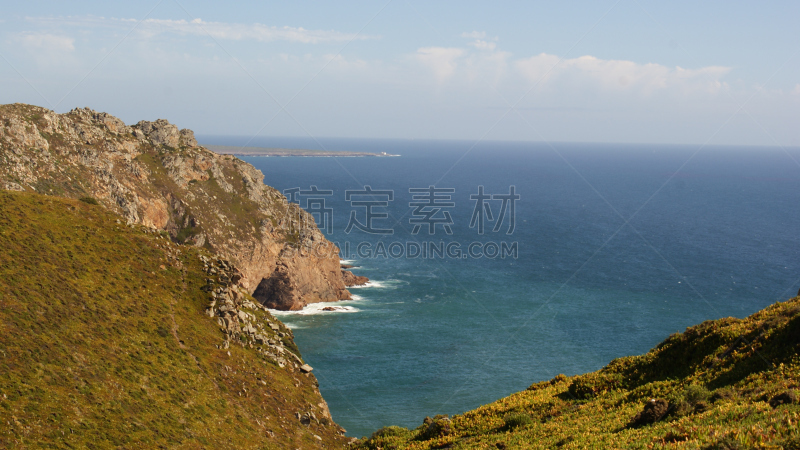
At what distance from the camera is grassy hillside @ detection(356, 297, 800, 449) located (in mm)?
15852

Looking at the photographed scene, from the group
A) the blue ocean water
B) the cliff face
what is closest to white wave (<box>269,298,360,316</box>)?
the blue ocean water

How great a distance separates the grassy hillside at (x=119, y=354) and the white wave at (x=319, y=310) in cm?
3647

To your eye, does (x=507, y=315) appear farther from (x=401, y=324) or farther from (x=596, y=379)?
(x=596, y=379)

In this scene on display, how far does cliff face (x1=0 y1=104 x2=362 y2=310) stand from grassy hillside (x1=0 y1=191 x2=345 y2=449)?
22.2 m

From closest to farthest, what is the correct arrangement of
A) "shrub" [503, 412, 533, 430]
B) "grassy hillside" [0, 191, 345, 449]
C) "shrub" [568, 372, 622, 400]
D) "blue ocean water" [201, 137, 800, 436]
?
"shrub" [503, 412, 533, 430], "shrub" [568, 372, 622, 400], "grassy hillside" [0, 191, 345, 449], "blue ocean water" [201, 137, 800, 436]

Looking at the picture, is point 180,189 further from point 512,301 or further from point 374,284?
point 512,301

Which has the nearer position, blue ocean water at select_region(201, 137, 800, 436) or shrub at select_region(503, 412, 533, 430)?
shrub at select_region(503, 412, 533, 430)

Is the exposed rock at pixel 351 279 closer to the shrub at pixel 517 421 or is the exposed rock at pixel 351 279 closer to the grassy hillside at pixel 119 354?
the grassy hillside at pixel 119 354

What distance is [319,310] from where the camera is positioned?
90.8m

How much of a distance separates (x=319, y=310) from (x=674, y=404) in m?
75.3

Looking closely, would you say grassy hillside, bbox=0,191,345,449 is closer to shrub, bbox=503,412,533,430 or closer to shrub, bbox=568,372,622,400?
shrub, bbox=503,412,533,430

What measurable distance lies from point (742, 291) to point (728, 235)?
56.2 metres

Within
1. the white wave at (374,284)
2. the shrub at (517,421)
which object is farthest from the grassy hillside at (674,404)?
the white wave at (374,284)

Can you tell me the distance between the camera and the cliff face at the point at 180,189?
70.6 m
